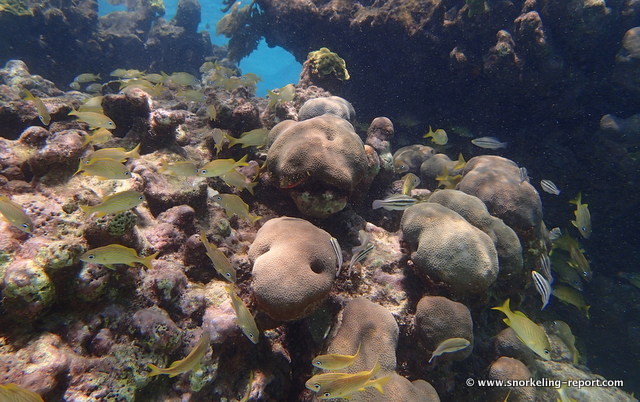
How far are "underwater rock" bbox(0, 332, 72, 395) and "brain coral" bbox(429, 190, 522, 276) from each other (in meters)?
4.95

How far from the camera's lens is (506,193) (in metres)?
5.52

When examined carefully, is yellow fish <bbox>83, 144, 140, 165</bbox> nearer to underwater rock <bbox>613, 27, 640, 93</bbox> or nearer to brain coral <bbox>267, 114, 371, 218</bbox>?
brain coral <bbox>267, 114, 371, 218</bbox>

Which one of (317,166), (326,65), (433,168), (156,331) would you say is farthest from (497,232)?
(326,65)

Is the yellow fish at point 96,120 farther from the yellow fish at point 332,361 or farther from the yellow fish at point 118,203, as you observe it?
the yellow fish at point 332,361

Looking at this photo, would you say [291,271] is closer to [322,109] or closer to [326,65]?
[322,109]

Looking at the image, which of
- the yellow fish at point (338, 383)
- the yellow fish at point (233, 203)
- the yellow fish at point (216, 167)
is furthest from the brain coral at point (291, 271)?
the yellow fish at point (216, 167)

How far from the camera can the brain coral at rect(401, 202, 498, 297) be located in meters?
3.74

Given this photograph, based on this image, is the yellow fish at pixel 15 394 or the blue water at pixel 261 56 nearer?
the yellow fish at pixel 15 394

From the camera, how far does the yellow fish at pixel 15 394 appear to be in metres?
1.67

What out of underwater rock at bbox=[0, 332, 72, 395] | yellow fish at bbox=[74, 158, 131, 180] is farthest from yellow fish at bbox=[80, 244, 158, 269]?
yellow fish at bbox=[74, 158, 131, 180]

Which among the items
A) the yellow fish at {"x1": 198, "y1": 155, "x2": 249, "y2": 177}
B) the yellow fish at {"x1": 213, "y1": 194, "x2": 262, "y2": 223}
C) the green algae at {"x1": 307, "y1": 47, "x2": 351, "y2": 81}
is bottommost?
the yellow fish at {"x1": 213, "y1": 194, "x2": 262, "y2": 223}

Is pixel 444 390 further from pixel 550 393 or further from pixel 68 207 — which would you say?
pixel 68 207

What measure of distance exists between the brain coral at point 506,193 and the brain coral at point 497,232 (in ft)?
2.58

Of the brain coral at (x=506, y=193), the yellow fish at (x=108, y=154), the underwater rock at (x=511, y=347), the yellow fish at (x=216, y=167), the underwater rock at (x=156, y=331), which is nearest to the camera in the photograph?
the underwater rock at (x=156, y=331)
